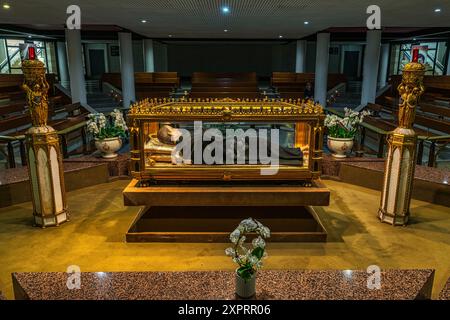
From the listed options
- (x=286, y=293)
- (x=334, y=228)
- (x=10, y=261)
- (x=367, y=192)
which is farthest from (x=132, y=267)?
(x=367, y=192)

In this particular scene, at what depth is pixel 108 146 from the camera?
586 centimetres

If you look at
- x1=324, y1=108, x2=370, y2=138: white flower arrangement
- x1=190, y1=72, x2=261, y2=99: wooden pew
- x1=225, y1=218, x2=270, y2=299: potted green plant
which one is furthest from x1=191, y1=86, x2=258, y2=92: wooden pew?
x1=225, y1=218, x2=270, y2=299: potted green plant

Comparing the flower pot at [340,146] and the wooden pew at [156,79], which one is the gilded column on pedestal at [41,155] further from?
the wooden pew at [156,79]

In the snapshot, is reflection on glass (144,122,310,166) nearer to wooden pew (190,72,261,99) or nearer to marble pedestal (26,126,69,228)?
marble pedestal (26,126,69,228)

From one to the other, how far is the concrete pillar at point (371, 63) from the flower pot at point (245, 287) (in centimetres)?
1171

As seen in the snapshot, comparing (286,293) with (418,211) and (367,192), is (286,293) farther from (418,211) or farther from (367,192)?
(367,192)

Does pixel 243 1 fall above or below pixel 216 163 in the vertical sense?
above

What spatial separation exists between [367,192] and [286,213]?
5.54 ft

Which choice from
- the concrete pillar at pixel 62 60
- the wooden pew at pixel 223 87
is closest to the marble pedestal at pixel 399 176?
the wooden pew at pixel 223 87

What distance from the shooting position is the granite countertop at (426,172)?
4.91 m

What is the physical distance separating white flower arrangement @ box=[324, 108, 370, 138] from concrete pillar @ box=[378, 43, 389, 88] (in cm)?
1444

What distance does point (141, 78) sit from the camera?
53.1 feet

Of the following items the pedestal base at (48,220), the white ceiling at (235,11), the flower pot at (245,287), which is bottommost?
the pedestal base at (48,220)
